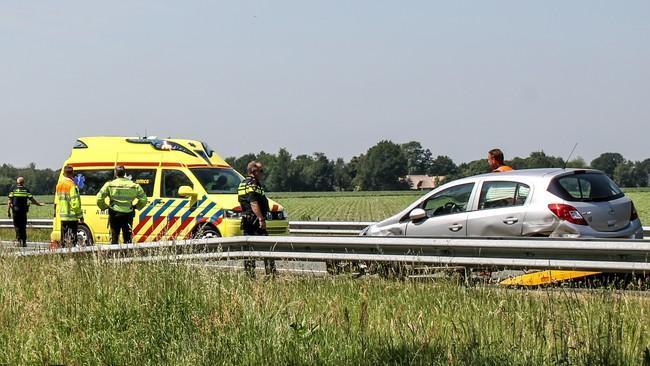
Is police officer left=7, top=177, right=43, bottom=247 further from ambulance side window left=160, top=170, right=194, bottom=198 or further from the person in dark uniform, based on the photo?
the person in dark uniform

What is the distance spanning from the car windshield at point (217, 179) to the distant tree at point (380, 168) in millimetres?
112114

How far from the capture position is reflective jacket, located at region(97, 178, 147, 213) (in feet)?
49.2

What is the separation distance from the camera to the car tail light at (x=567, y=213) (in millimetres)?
10500

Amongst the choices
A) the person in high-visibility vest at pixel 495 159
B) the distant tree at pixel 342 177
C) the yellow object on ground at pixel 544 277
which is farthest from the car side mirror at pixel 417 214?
the distant tree at pixel 342 177

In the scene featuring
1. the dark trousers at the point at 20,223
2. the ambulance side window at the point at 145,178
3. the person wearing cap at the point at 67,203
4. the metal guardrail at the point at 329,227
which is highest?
the ambulance side window at the point at 145,178

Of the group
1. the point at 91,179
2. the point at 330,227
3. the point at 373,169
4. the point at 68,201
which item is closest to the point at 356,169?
the point at 373,169

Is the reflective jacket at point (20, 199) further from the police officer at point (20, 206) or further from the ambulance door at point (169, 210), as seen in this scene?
the ambulance door at point (169, 210)

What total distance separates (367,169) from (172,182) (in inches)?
4444

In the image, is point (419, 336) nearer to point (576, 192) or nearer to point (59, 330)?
point (59, 330)

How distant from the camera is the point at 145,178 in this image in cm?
1722

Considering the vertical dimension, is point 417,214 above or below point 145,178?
below

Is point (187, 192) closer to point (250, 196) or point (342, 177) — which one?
point (250, 196)

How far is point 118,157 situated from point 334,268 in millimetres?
8272

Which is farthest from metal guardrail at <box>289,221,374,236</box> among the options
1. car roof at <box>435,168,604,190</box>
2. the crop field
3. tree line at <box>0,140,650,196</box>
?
tree line at <box>0,140,650,196</box>
